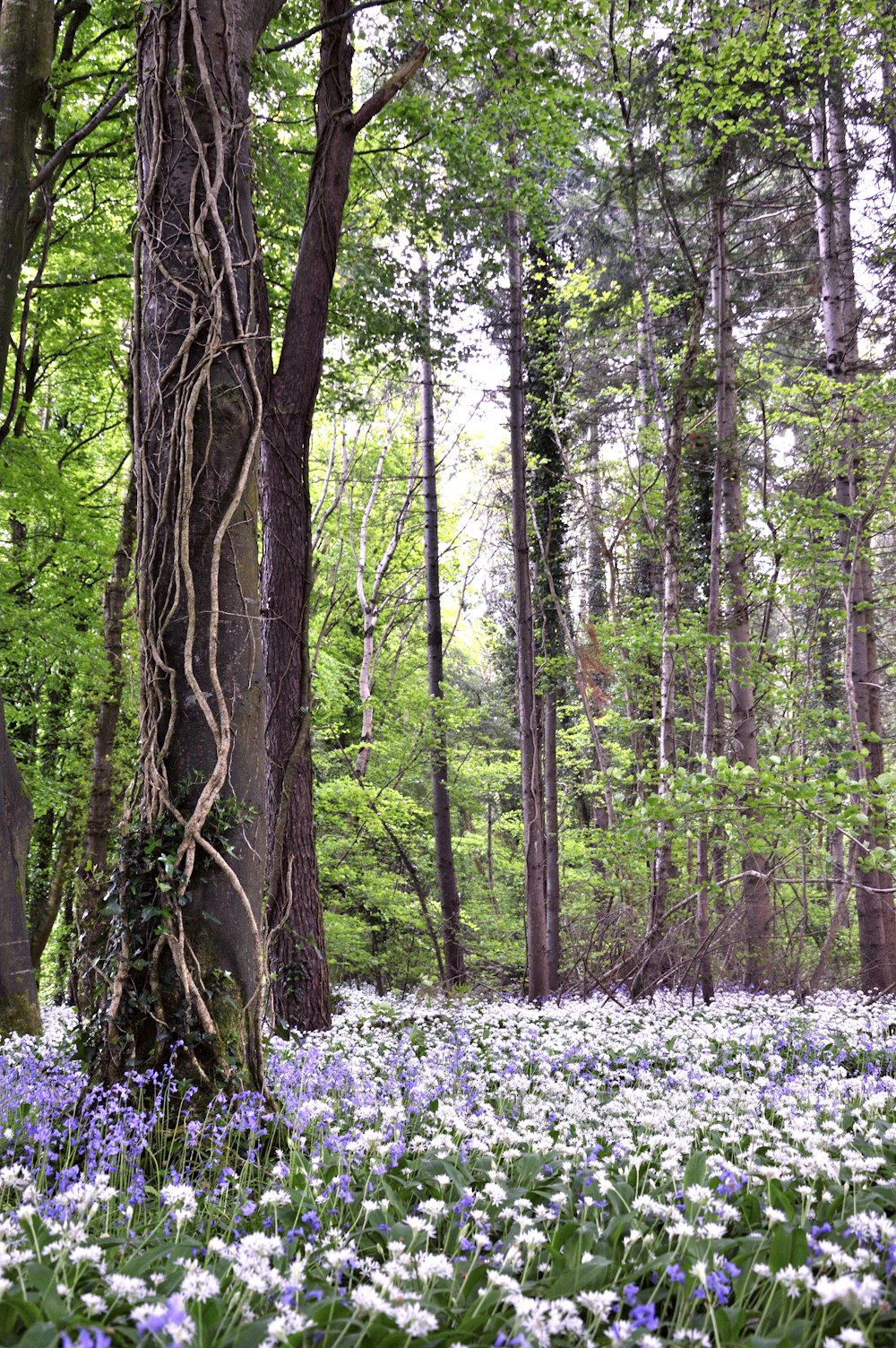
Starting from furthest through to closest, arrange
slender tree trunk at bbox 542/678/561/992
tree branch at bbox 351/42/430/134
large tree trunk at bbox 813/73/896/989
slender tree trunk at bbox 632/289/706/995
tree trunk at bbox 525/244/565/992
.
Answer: tree trunk at bbox 525/244/565/992 < slender tree trunk at bbox 542/678/561/992 < large tree trunk at bbox 813/73/896/989 < slender tree trunk at bbox 632/289/706/995 < tree branch at bbox 351/42/430/134

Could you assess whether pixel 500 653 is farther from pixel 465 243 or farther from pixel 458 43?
pixel 458 43

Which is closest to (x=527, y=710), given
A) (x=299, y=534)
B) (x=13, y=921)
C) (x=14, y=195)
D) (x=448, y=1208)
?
(x=299, y=534)

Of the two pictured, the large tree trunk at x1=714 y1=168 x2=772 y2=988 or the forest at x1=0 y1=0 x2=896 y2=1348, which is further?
the large tree trunk at x1=714 y1=168 x2=772 y2=988

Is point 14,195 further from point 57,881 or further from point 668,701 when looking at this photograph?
point 57,881

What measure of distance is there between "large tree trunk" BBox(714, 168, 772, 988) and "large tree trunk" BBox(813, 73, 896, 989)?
108 centimetres

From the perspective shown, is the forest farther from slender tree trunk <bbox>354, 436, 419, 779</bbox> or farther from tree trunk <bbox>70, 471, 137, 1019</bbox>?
slender tree trunk <bbox>354, 436, 419, 779</bbox>

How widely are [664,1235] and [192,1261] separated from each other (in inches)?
50.9

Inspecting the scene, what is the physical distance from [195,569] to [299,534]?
7.52 ft

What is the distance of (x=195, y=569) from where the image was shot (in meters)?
3.13

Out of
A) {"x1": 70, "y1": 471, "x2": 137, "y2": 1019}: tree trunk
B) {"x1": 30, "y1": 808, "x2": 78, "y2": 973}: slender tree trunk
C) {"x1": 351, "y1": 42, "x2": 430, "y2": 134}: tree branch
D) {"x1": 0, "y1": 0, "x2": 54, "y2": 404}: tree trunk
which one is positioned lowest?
{"x1": 30, "y1": 808, "x2": 78, "y2": 973}: slender tree trunk

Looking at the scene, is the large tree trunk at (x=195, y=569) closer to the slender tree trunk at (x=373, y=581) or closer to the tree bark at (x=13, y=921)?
the tree bark at (x=13, y=921)

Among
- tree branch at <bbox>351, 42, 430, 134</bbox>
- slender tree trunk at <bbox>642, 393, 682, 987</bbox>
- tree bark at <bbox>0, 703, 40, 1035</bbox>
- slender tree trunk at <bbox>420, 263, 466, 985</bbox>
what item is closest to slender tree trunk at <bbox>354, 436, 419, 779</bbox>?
slender tree trunk at <bbox>420, 263, 466, 985</bbox>

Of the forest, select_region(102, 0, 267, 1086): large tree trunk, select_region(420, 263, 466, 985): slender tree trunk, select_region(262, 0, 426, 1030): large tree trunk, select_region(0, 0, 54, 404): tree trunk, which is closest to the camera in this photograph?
the forest

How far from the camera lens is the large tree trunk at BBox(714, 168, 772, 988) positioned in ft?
29.1
